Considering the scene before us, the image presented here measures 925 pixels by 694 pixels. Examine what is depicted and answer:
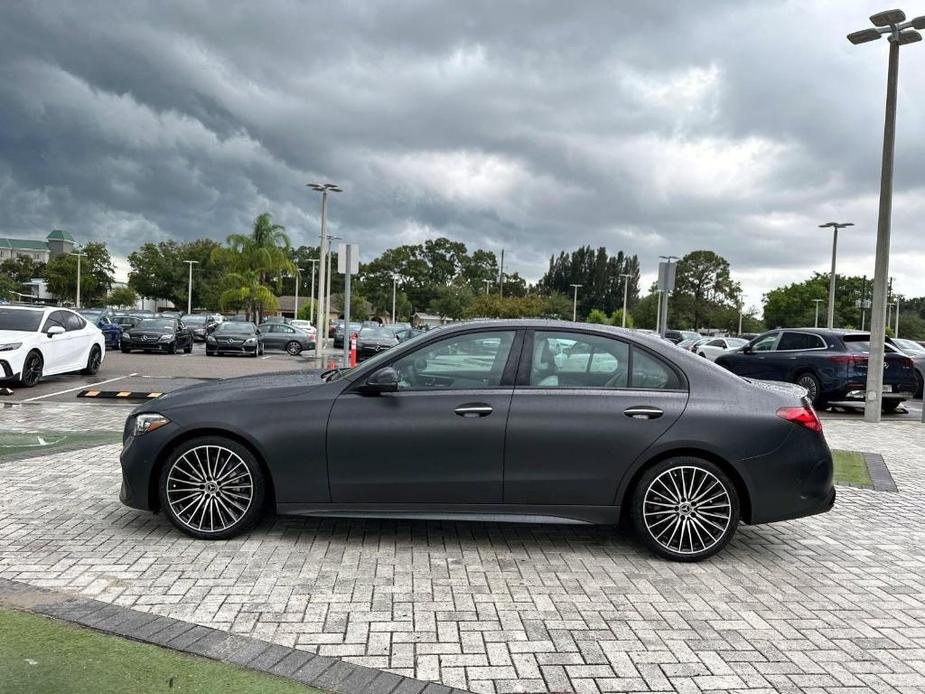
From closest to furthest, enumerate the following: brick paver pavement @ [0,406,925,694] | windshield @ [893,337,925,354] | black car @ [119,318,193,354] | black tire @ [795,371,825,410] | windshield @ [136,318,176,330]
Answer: brick paver pavement @ [0,406,925,694]
black tire @ [795,371,825,410]
windshield @ [893,337,925,354]
black car @ [119,318,193,354]
windshield @ [136,318,176,330]

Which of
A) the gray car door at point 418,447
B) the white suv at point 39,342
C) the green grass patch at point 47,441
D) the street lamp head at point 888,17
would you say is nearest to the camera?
the gray car door at point 418,447

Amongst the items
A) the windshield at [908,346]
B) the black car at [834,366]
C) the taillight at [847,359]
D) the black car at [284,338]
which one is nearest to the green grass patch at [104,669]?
the black car at [834,366]

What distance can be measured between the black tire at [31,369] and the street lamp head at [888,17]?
17.0 metres

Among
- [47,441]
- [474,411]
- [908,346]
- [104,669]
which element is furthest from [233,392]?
[908,346]

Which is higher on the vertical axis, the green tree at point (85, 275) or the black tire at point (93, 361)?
the green tree at point (85, 275)

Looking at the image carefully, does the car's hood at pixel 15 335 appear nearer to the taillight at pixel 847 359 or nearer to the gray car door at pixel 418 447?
the gray car door at pixel 418 447

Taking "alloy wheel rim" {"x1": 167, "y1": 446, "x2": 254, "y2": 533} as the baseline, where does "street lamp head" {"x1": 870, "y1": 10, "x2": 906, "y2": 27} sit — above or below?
above

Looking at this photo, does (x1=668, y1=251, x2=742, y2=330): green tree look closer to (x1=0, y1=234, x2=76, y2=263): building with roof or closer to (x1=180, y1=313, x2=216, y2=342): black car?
(x1=180, y1=313, x2=216, y2=342): black car

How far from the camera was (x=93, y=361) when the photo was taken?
17656mm

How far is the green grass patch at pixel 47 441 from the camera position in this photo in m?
8.06

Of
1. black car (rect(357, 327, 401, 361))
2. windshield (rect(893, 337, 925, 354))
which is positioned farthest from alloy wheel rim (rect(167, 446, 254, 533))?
black car (rect(357, 327, 401, 361))

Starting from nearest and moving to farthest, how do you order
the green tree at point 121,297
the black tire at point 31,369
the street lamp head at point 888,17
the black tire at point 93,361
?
the street lamp head at point 888,17 → the black tire at point 31,369 → the black tire at point 93,361 → the green tree at point 121,297

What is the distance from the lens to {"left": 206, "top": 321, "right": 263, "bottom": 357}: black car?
29234 mm

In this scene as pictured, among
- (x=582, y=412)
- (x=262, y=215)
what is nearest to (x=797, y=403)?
(x=582, y=412)
